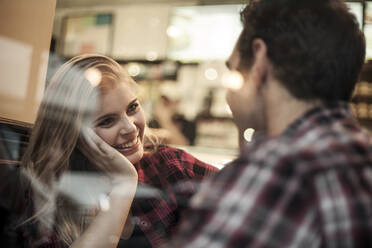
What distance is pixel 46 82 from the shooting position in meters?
1.69

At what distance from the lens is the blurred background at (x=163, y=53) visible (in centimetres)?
174

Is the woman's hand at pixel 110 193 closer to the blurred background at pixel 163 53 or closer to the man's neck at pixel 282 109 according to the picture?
the blurred background at pixel 163 53

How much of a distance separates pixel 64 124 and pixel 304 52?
3.29ft

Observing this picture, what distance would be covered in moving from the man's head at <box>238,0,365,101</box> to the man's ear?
1 centimetres

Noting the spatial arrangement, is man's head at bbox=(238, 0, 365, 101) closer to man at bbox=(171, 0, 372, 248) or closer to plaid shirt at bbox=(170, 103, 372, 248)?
man at bbox=(171, 0, 372, 248)

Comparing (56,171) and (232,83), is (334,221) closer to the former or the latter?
(232,83)

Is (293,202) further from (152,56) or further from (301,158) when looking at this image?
(152,56)

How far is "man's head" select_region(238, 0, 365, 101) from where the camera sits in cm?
86

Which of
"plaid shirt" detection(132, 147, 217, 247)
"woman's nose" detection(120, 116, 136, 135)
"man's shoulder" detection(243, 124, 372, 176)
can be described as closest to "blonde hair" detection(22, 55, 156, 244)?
"woman's nose" detection(120, 116, 136, 135)

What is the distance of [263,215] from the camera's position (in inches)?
27.0

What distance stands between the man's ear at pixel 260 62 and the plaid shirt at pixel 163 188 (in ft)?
2.23

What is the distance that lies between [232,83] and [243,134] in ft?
0.59

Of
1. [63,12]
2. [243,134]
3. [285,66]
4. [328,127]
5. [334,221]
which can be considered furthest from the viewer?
[63,12]

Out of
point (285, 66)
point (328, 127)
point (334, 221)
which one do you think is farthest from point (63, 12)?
point (334, 221)
